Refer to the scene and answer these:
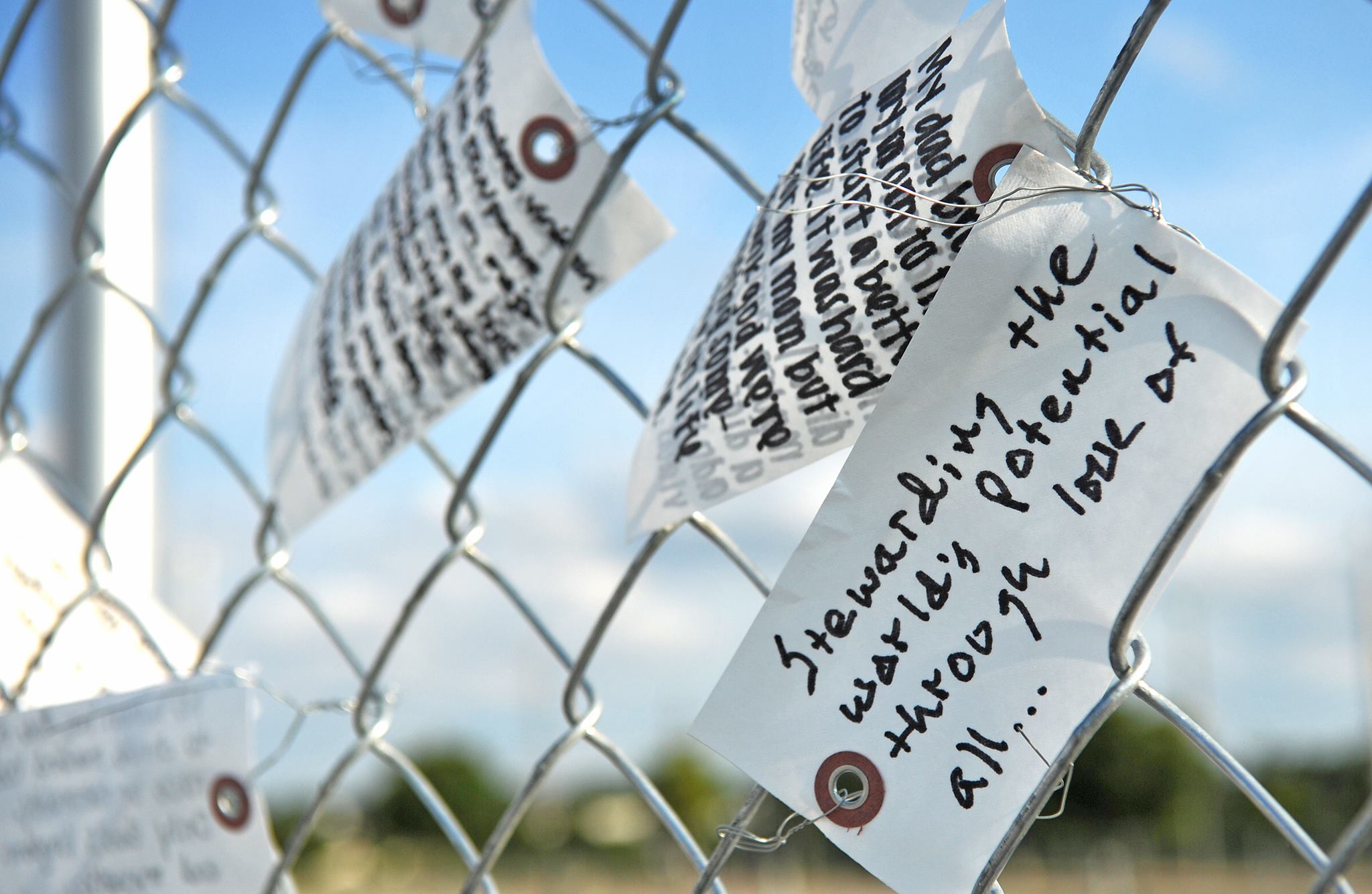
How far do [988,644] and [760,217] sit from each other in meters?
0.16

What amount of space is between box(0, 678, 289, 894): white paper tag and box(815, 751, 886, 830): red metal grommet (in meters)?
0.36

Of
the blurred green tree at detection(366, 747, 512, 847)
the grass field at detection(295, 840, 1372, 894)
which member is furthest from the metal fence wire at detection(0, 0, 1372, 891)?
the grass field at detection(295, 840, 1372, 894)

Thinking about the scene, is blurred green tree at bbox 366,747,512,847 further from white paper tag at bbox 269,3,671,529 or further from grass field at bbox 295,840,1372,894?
white paper tag at bbox 269,3,671,529

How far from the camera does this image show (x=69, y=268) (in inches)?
32.8

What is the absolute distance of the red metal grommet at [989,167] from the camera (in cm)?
32

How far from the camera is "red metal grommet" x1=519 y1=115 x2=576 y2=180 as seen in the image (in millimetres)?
472

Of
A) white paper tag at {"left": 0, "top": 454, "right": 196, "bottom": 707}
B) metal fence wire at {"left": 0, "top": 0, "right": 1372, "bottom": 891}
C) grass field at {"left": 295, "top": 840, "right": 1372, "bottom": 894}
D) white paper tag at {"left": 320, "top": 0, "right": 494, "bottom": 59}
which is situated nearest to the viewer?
metal fence wire at {"left": 0, "top": 0, "right": 1372, "bottom": 891}

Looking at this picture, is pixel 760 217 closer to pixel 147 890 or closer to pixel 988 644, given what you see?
pixel 988 644

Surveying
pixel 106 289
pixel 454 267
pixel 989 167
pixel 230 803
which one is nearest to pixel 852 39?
pixel 989 167

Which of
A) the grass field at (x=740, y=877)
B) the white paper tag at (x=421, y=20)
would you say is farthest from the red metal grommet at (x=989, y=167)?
the grass field at (x=740, y=877)

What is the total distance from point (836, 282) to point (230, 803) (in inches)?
17.7

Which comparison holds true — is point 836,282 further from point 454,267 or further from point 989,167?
point 454,267

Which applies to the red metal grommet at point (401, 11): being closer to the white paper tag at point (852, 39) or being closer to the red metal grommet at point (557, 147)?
the red metal grommet at point (557, 147)

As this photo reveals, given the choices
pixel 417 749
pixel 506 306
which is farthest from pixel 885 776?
pixel 417 749
